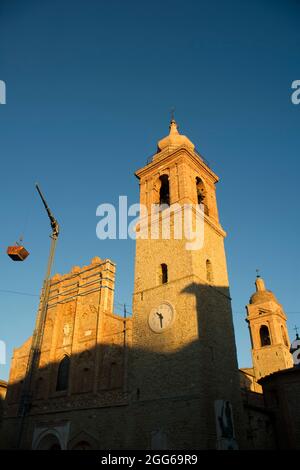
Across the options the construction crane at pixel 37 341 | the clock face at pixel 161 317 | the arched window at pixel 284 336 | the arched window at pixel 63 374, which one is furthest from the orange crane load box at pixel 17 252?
the arched window at pixel 284 336

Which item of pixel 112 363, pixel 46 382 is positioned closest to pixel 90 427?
pixel 112 363

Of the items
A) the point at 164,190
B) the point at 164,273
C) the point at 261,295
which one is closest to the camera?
the point at 164,273

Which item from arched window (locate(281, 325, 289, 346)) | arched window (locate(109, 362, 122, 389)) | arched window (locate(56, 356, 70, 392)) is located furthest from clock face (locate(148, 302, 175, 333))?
arched window (locate(281, 325, 289, 346))

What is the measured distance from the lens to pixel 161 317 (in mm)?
17250

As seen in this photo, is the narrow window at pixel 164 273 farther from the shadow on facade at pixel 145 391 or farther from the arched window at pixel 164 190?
the arched window at pixel 164 190

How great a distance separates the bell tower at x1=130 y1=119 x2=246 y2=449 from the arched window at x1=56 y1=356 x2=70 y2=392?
4941 millimetres

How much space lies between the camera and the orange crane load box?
2102 centimetres

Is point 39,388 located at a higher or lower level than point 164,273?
lower

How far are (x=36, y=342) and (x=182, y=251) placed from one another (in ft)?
33.0

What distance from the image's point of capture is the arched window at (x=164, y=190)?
22.7 m

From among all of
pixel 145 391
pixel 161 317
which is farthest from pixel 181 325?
pixel 145 391

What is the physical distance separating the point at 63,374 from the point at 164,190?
1220cm

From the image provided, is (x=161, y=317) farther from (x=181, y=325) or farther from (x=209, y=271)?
(x=209, y=271)

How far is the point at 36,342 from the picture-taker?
21.2 meters
